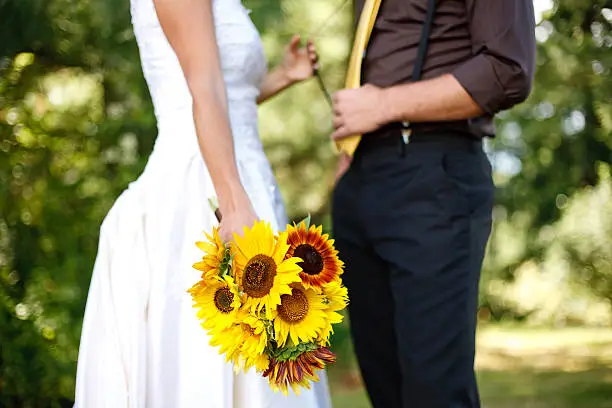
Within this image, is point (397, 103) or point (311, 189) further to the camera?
point (311, 189)

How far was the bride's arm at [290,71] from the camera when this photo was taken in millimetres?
3014

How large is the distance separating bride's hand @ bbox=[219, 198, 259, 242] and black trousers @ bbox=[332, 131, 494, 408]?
1.53ft

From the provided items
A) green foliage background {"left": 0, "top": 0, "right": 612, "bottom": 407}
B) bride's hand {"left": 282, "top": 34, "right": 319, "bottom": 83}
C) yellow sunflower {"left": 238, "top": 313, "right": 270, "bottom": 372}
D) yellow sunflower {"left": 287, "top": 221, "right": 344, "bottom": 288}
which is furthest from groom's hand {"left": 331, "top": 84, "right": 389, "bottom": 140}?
green foliage background {"left": 0, "top": 0, "right": 612, "bottom": 407}

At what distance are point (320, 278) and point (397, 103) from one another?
70 centimetres

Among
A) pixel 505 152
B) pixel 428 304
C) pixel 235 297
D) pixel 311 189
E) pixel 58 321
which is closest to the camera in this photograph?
pixel 235 297

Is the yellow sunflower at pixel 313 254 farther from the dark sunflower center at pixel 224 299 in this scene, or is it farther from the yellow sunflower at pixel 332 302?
the dark sunflower center at pixel 224 299

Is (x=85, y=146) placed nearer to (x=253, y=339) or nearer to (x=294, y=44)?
(x=294, y=44)

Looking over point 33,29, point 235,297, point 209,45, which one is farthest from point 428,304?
point 33,29

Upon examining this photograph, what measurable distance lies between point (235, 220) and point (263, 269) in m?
0.33

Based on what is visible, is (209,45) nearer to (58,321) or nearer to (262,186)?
(262,186)

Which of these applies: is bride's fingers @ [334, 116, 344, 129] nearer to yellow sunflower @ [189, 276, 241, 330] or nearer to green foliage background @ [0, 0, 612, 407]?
yellow sunflower @ [189, 276, 241, 330]

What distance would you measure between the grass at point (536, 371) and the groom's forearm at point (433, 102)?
15.9 ft

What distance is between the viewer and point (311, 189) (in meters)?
9.32

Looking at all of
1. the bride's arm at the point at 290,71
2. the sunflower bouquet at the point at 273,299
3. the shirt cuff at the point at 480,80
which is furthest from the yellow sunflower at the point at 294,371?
the bride's arm at the point at 290,71
